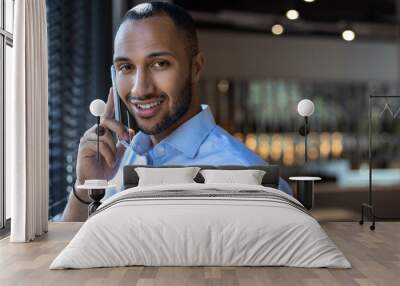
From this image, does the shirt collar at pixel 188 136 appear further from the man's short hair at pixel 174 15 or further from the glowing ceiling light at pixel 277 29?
the glowing ceiling light at pixel 277 29

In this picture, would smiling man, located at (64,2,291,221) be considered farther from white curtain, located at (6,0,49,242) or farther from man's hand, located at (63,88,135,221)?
white curtain, located at (6,0,49,242)

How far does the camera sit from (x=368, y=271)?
4.28 meters

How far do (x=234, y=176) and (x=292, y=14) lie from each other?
202 centimetres

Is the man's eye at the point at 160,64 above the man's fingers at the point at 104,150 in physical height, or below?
above

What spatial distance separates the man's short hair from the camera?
22.0ft

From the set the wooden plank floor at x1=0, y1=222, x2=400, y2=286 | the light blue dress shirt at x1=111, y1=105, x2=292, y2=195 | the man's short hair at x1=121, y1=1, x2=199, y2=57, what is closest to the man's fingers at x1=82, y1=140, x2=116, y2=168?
the light blue dress shirt at x1=111, y1=105, x2=292, y2=195

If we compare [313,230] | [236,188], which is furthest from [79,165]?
[313,230]

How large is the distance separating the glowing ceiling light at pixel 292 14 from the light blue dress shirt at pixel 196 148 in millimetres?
1409

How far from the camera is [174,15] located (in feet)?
22.1

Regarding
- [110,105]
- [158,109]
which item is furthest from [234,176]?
[110,105]

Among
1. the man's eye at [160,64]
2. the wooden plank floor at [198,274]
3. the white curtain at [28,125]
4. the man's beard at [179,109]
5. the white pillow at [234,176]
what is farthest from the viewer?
the man's beard at [179,109]

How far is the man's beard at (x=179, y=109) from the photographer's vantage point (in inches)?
263

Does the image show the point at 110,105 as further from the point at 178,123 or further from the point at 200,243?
the point at 200,243

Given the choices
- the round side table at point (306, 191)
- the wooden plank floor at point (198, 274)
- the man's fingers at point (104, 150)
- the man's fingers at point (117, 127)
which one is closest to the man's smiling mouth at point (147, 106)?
the man's fingers at point (117, 127)
